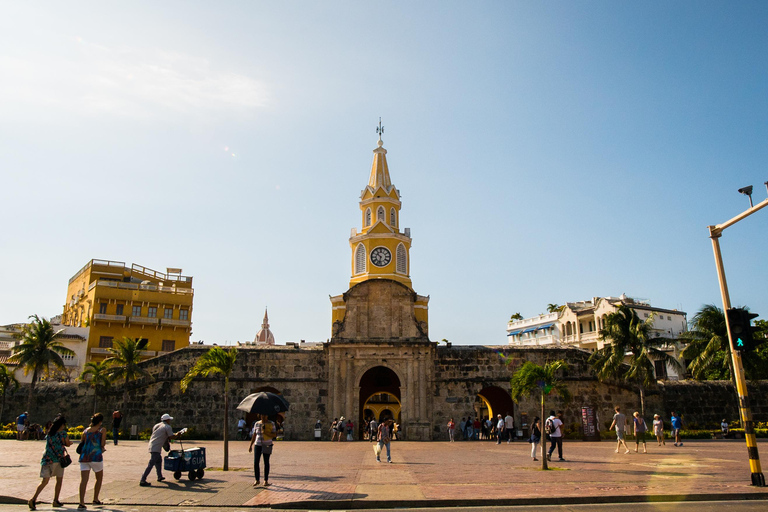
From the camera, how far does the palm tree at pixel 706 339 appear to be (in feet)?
103

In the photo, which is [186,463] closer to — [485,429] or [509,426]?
[509,426]

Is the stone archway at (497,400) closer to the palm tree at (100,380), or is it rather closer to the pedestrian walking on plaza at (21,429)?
the palm tree at (100,380)

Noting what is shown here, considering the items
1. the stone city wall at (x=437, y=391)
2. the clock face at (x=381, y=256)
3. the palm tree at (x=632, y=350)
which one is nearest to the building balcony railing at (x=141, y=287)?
the clock face at (x=381, y=256)

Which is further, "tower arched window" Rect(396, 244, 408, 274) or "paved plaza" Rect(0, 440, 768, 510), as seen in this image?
"tower arched window" Rect(396, 244, 408, 274)

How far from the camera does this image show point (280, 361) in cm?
3466

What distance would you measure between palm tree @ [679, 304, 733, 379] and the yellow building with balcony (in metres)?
43.9

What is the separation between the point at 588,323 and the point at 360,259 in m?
26.6

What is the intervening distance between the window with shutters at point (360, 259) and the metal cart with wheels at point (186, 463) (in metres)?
35.3

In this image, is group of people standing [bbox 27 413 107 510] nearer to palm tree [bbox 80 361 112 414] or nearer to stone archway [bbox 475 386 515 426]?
palm tree [bbox 80 361 112 414]

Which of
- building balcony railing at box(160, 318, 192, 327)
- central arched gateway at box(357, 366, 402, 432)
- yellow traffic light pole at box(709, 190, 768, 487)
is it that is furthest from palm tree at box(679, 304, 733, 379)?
building balcony railing at box(160, 318, 192, 327)

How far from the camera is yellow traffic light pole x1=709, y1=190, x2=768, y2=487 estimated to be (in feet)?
42.4

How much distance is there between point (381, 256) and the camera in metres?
48.9

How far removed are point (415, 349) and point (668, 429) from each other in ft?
49.9

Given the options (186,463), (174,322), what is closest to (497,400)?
(186,463)
